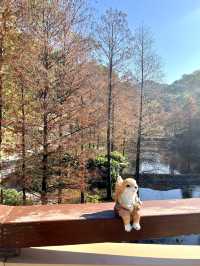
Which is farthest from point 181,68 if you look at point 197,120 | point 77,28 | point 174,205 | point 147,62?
point 174,205

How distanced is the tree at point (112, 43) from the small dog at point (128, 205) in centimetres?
1086

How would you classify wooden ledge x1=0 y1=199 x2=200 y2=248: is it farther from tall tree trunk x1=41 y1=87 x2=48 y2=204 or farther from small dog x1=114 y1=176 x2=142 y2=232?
tall tree trunk x1=41 y1=87 x2=48 y2=204

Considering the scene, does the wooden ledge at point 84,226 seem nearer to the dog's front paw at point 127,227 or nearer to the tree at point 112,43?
the dog's front paw at point 127,227

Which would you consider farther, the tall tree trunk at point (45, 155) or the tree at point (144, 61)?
the tree at point (144, 61)

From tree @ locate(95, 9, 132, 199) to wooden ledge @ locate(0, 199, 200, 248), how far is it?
10.8 metres

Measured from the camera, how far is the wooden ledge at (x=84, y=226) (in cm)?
216

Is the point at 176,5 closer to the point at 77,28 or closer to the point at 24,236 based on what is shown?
the point at 77,28

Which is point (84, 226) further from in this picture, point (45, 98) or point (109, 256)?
point (45, 98)

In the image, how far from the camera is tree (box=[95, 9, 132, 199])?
13.3 m

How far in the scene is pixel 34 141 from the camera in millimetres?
7824

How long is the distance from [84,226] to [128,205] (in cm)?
27

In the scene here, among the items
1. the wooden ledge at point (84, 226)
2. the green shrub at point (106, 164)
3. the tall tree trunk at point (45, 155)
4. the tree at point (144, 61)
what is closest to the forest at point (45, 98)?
the tall tree trunk at point (45, 155)

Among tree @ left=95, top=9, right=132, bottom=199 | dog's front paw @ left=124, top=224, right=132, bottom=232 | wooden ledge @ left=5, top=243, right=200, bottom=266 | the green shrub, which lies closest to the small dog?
dog's front paw @ left=124, top=224, right=132, bottom=232

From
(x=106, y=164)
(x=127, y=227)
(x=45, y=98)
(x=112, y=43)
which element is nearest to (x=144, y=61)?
(x=112, y=43)
